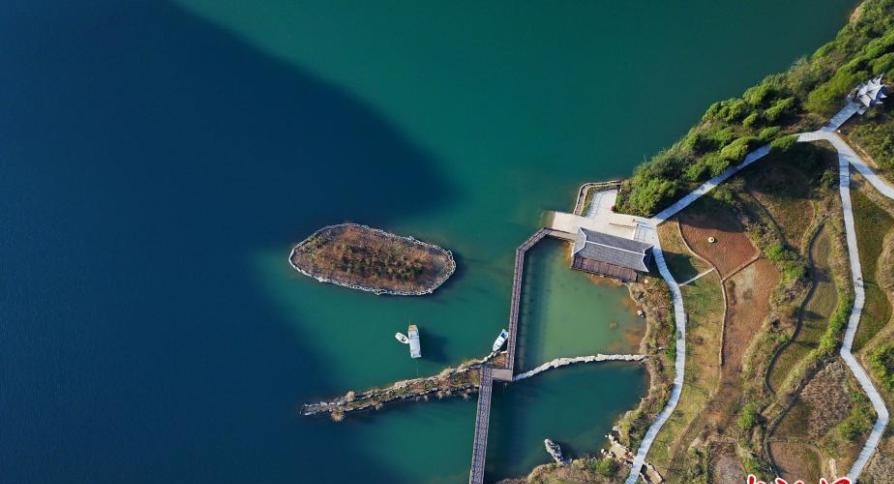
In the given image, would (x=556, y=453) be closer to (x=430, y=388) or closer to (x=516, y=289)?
(x=430, y=388)

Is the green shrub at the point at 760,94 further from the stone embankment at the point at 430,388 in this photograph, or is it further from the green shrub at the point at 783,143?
the stone embankment at the point at 430,388

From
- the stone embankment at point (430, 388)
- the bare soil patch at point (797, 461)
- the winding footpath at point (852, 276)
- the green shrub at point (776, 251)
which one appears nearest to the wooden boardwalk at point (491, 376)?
the stone embankment at point (430, 388)

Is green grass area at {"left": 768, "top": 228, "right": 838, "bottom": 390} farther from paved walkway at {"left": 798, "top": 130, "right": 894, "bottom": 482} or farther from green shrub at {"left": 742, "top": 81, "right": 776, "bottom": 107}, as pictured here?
green shrub at {"left": 742, "top": 81, "right": 776, "bottom": 107}

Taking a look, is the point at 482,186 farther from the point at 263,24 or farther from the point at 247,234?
the point at 263,24

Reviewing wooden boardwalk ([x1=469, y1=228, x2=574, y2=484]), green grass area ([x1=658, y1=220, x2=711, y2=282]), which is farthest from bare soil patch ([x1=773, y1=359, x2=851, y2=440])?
wooden boardwalk ([x1=469, y1=228, x2=574, y2=484])

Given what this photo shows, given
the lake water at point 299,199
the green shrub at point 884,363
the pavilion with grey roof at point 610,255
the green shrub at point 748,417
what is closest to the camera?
the green shrub at point 884,363

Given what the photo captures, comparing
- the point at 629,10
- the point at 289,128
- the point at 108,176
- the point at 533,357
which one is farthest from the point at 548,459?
the point at 108,176

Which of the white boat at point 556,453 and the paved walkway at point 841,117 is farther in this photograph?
the paved walkway at point 841,117
